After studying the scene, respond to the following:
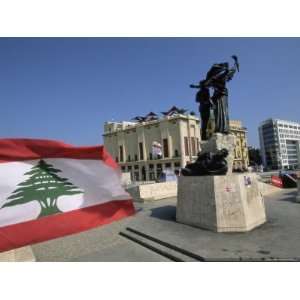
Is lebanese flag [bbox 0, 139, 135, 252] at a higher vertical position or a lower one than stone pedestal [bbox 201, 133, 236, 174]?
lower

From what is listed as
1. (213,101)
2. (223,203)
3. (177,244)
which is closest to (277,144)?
(213,101)

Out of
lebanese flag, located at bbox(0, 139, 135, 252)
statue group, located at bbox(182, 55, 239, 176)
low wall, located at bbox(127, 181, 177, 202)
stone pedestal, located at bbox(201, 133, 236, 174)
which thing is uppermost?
statue group, located at bbox(182, 55, 239, 176)

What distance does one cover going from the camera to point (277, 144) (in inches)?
3883

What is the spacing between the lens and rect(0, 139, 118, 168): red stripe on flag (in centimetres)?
402

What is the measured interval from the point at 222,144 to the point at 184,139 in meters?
38.1

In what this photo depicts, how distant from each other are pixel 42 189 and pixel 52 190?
6.3 inches

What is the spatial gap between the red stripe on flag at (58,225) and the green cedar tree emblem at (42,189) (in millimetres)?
174

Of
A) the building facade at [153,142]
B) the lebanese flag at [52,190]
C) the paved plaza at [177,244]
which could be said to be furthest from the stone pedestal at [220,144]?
the building facade at [153,142]

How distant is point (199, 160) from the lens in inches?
352

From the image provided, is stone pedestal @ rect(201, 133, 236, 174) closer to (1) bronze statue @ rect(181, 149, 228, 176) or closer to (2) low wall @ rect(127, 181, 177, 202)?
(1) bronze statue @ rect(181, 149, 228, 176)

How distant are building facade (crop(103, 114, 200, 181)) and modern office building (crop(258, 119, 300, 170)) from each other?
60.0 m

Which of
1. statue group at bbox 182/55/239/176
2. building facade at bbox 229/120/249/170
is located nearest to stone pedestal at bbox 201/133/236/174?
statue group at bbox 182/55/239/176

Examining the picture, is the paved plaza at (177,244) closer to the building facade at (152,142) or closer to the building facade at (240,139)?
the building facade at (152,142)

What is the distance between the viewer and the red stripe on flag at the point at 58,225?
3.90 metres
